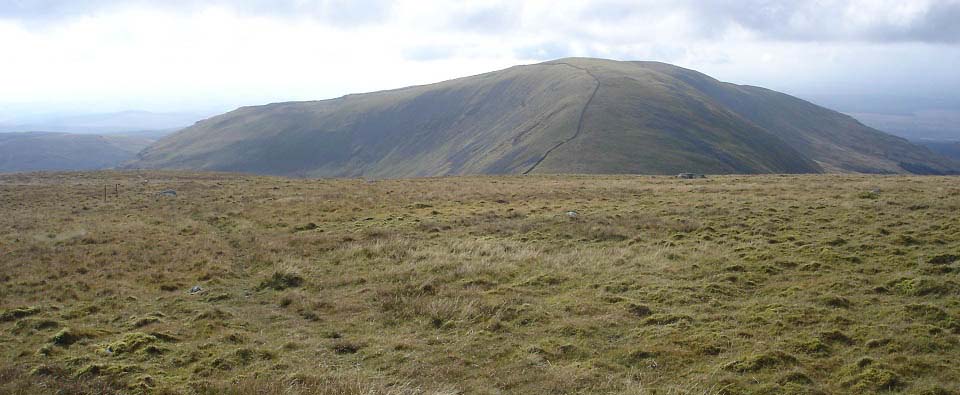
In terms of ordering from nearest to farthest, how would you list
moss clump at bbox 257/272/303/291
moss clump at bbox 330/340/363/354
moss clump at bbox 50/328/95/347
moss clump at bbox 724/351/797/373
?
moss clump at bbox 724/351/797/373 < moss clump at bbox 330/340/363/354 < moss clump at bbox 50/328/95/347 < moss clump at bbox 257/272/303/291

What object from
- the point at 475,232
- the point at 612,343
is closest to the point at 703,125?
the point at 475,232

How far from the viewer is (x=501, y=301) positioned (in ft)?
53.8

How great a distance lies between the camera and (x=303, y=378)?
11023 mm

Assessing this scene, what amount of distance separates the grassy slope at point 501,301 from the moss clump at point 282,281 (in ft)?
0.30

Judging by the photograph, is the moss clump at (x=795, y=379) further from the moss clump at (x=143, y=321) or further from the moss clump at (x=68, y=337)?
the moss clump at (x=68, y=337)

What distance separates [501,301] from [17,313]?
14.0 metres

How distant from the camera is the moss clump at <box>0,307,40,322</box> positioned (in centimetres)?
1551

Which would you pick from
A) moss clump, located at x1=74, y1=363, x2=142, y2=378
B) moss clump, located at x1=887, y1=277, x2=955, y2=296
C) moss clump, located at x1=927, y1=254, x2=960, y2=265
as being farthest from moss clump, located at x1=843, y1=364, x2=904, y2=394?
moss clump, located at x1=74, y1=363, x2=142, y2=378

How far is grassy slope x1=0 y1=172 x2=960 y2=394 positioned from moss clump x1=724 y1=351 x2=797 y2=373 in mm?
50

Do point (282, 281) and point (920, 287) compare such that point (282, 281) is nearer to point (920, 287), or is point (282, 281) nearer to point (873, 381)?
point (873, 381)

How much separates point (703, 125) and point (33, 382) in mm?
155996

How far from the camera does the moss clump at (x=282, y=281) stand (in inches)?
768

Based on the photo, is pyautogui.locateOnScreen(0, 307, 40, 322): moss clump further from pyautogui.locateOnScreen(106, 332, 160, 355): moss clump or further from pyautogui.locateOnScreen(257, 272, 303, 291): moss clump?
pyautogui.locateOnScreen(257, 272, 303, 291): moss clump

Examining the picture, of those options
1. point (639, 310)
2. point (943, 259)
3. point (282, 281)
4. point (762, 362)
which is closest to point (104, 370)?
point (282, 281)
